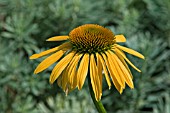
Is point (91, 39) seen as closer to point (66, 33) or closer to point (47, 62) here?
point (47, 62)

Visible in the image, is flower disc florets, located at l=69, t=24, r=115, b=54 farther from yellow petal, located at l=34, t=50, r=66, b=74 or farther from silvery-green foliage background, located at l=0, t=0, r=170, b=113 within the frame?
silvery-green foliage background, located at l=0, t=0, r=170, b=113

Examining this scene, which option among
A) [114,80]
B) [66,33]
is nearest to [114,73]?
[114,80]

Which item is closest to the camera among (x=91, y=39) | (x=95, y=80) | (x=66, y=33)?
(x=95, y=80)

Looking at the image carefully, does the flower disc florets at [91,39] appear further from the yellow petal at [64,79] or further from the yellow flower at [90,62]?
the yellow petal at [64,79]

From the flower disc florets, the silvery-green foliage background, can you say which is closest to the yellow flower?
the flower disc florets

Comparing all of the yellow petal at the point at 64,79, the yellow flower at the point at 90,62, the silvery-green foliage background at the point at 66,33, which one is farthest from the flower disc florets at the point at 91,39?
the silvery-green foliage background at the point at 66,33

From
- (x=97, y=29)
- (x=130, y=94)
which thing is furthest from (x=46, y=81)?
(x=97, y=29)

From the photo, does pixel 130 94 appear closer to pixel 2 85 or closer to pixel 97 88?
pixel 2 85
